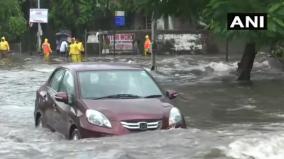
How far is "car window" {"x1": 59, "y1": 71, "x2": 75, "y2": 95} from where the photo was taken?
35.6 ft

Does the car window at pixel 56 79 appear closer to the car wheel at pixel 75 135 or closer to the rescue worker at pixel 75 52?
the car wheel at pixel 75 135

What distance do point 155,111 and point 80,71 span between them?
5.97 feet

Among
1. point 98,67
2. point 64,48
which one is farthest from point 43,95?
point 64,48

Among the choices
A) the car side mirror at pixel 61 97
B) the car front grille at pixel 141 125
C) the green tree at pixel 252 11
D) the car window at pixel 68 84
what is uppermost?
the green tree at pixel 252 11

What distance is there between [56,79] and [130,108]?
2.48m

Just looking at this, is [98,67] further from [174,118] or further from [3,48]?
[3,48]

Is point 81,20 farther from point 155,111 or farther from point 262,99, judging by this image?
point 155,111

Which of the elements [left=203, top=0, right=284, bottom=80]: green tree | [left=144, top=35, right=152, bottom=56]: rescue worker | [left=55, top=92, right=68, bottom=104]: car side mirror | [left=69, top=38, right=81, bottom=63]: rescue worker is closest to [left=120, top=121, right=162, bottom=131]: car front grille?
[left=55, top=92, right=68, bottom=104]: car side mirror

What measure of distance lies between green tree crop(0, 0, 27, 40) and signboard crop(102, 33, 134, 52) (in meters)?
7.87

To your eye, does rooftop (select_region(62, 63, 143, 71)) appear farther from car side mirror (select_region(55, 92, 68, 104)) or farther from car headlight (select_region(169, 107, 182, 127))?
car headlight (select_region(169, 107, 182, 127))

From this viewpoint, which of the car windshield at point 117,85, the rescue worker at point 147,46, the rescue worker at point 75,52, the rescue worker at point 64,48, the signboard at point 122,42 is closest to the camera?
the car windshield at point 117,85

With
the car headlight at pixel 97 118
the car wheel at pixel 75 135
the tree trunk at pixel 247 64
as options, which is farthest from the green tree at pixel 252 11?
the car headlight at pixel 97 118

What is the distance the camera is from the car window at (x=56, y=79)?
38.4 feet

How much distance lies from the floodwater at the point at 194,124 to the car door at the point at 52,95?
0.23 meters
